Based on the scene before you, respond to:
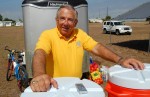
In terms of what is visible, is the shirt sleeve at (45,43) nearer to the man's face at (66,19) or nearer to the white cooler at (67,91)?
the man's face at (66,19)

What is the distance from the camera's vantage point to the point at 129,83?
153cm

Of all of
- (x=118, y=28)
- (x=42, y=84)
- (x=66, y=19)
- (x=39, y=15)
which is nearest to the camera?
(x=42, y=84)

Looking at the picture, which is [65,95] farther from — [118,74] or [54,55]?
[54,55]

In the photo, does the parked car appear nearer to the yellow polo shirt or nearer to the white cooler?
the yellow polo shirt

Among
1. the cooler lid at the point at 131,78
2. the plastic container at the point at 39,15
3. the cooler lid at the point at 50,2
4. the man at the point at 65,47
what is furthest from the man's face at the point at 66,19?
the cooler lid at the point at 50,2

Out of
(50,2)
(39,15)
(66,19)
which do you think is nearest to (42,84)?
(66,19)

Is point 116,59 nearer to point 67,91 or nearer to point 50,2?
point 67,91

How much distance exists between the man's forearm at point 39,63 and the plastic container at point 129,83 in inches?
18.2

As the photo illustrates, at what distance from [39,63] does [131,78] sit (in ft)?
2.27

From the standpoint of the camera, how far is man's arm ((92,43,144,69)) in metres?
1.84

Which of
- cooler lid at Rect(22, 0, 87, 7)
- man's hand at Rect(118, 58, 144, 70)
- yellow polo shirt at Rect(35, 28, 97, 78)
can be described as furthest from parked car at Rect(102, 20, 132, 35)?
man's hand at Rect(118, 58, 144, 70)

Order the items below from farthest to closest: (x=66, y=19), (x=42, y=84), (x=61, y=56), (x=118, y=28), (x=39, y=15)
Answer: (x=118, y=28) < (x=39, y=15) < (x=61, y=56) < (x=66, y=19) < (x=42, y=84)

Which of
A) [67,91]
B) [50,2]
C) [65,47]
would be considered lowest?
[67,91]

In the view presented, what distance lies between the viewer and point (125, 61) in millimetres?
1965
